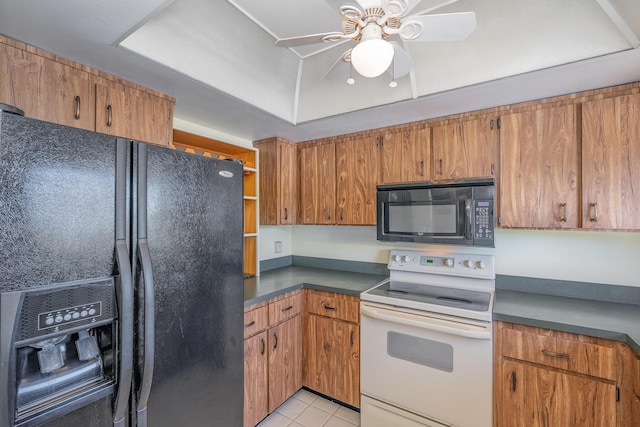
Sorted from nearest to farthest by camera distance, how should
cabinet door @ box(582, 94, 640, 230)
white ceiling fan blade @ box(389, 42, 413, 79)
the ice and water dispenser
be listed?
the ice and water dispenser < white ceiling fan blade @ box(389, 42, 413, 79) < cabinet door @ box(582, 94, 640, 230)

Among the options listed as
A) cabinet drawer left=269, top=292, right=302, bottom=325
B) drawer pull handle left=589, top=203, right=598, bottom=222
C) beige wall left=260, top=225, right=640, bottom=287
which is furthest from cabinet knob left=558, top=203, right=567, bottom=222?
cabinet drawer left=269, top=292, right=302, bottom=325

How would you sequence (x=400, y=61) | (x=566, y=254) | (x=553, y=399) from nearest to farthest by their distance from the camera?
1. (x=400, y=61)
2. (x=553, y=399)
3. (x=566, y=254)

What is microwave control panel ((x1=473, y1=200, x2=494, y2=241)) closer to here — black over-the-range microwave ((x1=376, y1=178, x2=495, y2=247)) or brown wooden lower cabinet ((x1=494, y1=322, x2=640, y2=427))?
black over-the-range microwave ((x1=376, y1=178, x2=495, y2=247))

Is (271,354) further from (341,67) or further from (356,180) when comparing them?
(341,67)

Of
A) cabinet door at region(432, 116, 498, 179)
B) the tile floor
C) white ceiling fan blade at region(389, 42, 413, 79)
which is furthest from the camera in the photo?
the tile floor

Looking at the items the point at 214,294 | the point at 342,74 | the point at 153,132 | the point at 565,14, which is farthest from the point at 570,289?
the point at 153,132

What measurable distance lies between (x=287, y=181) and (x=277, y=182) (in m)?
0.12

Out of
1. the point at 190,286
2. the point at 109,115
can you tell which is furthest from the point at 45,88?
the point at 190,286

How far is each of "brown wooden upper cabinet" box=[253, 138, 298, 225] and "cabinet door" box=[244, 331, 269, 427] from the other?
41.9 inches

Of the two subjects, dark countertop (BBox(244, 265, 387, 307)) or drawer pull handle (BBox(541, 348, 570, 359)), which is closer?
drawer pull handle (BBox(541, 348, 570, 359))

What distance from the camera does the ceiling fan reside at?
97cm

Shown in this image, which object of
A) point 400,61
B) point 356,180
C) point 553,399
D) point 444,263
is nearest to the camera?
point 400,61

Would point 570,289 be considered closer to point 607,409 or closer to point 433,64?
point 607,409

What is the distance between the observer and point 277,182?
2590 mm
